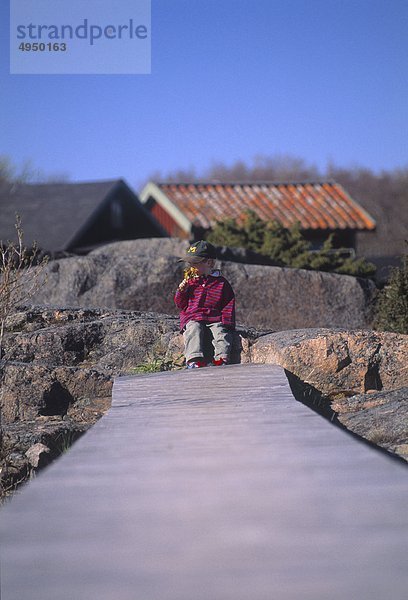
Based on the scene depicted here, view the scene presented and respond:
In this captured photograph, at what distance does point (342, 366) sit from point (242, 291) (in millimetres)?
5395

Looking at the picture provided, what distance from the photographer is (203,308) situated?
879 cm

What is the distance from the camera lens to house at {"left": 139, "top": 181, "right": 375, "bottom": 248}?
108 feet

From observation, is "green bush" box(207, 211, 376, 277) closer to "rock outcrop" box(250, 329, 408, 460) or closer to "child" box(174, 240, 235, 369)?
"child" box(174, 240, 235, 369)

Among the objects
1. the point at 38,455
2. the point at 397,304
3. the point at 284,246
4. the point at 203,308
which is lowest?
the point at 38,455

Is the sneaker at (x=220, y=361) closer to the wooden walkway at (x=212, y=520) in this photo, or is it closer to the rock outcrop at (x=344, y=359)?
the rock outcrop at (x=344, y=359)

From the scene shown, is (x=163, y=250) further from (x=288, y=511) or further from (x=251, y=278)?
(x=288, y=511)

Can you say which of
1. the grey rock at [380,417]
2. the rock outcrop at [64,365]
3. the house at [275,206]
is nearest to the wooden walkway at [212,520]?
the grey rock at [380,417]

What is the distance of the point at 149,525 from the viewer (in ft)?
10.3

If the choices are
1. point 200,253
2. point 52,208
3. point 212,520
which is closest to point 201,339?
point 200,253

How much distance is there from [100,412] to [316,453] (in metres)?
3.98

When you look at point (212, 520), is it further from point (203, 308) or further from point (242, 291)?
point (242, 291)

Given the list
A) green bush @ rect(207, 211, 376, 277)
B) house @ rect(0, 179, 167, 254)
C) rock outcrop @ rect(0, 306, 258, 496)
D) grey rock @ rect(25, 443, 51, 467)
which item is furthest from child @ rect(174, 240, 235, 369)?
house @ rect(0, 179, 167, 254)

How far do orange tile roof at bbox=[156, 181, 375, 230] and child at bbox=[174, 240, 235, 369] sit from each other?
74.4 feet

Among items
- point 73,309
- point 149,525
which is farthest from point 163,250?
point 149,525
